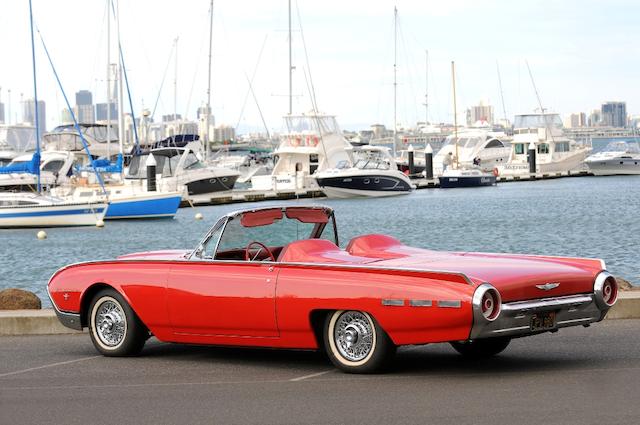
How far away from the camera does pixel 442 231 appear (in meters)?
49.6

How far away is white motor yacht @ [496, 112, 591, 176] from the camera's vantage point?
335 feet

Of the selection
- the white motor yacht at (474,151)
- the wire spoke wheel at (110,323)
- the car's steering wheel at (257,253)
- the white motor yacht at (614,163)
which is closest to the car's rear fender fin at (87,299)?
the wire spoke wheel at (110,323)

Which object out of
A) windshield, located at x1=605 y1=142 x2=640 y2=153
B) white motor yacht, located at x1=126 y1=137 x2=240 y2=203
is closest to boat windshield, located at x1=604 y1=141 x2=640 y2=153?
windshield, located at x1=605 y1=142 x2=640 y2=153

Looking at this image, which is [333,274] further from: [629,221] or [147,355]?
[629,221]

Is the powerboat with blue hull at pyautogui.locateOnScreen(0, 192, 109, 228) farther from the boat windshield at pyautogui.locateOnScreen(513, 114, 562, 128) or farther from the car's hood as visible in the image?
the boat windshield at pyautogui.locateOnScreen(513, 114, 562, 128)

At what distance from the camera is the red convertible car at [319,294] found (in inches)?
384

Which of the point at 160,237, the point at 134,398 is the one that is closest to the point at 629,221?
the point at 160,237

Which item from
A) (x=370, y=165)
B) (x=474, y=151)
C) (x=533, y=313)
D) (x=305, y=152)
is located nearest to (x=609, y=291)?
(x=533, y=313)

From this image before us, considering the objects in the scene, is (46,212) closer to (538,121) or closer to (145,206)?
(145,206)

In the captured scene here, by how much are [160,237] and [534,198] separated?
32.3 m

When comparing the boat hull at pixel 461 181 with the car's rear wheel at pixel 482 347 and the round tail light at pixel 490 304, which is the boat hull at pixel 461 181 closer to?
the car's rear wheel at pixel 482 347

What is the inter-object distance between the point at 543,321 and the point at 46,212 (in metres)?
42.6

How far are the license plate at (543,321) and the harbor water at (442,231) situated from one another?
1592 centimetres

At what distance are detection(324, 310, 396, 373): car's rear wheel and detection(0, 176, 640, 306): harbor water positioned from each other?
640 inches
